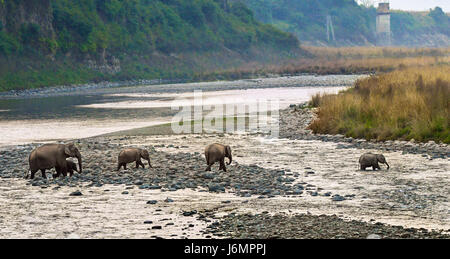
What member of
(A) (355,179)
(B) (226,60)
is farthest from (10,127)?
(B) (226,60)

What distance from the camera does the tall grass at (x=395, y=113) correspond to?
74.7ft

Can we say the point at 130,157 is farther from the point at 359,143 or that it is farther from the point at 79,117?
the point at 79,117

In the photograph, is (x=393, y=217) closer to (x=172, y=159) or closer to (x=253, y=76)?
(x=172, y=159)

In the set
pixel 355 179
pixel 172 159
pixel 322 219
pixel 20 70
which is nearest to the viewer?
pixel 322 219

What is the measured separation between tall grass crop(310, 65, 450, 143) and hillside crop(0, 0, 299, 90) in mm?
57599

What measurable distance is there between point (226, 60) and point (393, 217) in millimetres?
110402

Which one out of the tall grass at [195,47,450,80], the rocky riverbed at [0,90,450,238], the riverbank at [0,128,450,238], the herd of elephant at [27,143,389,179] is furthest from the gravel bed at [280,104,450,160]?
the tall grass at [195,47,450,80]

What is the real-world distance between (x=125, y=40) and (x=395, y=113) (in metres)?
87.1

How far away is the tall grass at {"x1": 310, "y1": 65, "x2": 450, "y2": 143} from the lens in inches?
897

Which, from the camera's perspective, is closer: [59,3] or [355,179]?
[355,179]

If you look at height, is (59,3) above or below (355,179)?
above

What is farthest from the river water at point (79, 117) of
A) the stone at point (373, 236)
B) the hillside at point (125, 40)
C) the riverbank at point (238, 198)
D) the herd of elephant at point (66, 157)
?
the hillside at point (125, 40)

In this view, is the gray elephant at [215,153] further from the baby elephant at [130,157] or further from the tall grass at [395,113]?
the tall grass at [395,113]
